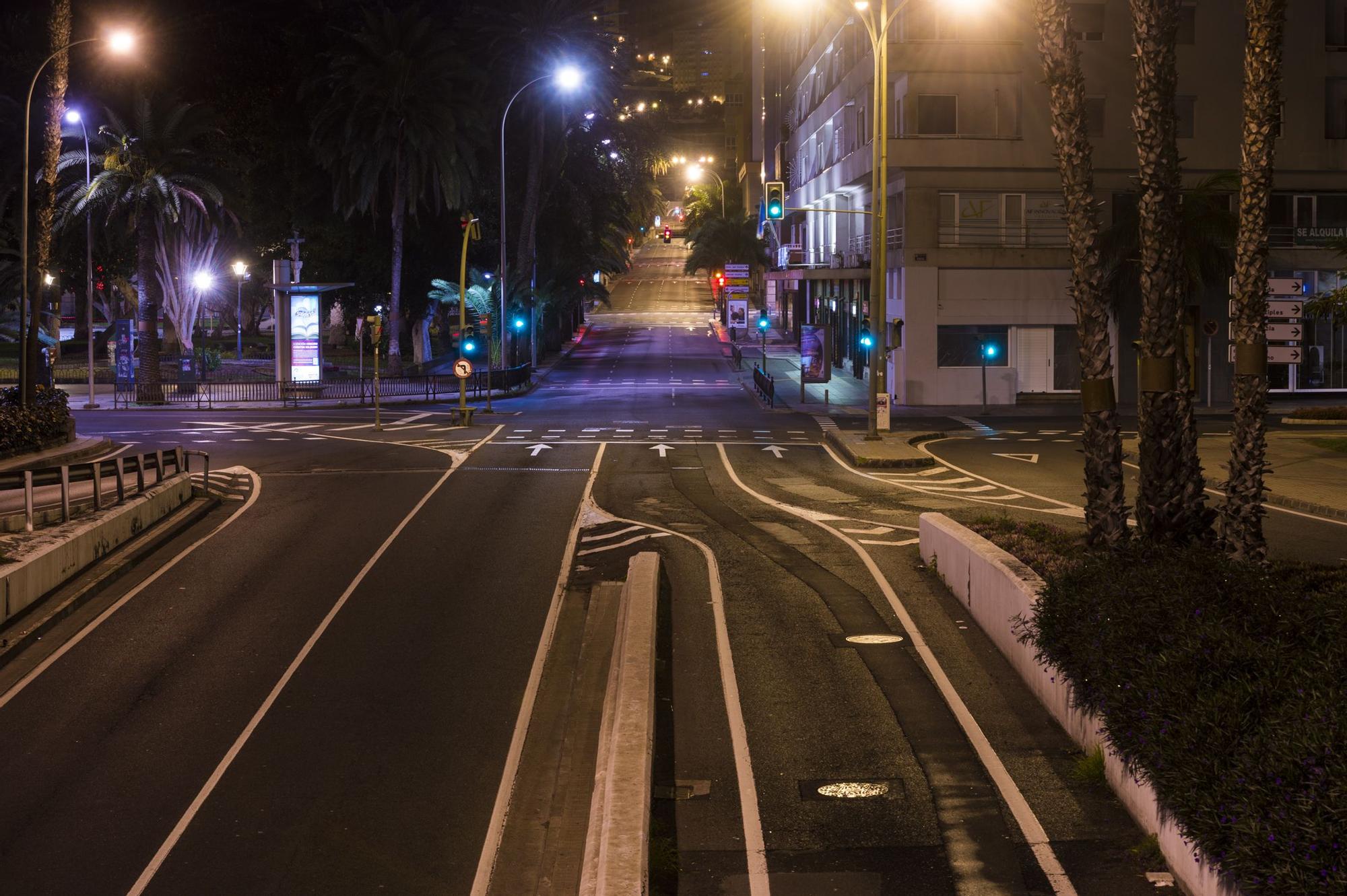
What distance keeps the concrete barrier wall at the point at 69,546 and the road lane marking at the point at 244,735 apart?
3.55 m

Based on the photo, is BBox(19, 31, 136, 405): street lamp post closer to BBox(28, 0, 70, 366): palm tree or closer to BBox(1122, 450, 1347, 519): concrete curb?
BBox(28, 0, 70, 366): palm tree

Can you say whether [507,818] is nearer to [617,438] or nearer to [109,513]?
[109,513]

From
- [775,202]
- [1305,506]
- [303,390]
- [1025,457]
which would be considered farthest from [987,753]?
[303,390]

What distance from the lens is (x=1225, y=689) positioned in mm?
8469

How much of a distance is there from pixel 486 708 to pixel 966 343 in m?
41.5

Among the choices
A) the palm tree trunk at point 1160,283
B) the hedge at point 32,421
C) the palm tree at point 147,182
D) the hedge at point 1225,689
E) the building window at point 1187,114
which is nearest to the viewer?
the hedge at point 1225,689

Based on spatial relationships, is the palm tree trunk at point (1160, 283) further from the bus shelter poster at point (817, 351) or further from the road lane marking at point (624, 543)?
the bus shelter poster at point (817, 351)

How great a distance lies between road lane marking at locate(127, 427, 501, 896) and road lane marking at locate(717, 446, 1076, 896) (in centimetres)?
578

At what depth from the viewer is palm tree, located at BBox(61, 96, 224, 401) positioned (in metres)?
58.4

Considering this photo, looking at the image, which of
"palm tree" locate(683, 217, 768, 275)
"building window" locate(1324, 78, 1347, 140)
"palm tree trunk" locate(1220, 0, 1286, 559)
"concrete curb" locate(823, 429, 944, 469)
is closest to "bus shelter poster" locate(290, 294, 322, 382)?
"concrete curb" locate(823, 429, 944, 469)

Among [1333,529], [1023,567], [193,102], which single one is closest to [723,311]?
[193,102]

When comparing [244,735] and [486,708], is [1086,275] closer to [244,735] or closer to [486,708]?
[486,708]

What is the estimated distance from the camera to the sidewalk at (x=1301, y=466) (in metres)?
25.2

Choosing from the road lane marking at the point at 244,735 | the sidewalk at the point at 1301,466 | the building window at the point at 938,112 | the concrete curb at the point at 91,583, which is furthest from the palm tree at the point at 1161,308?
the building window at the point at 938,112
